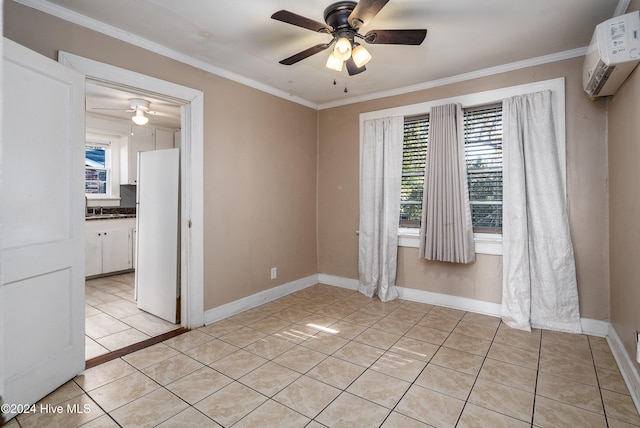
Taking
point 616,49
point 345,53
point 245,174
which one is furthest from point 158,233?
point 616,49

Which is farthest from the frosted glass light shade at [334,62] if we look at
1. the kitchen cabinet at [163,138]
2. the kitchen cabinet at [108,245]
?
the kitchen cabinet at [163,138]

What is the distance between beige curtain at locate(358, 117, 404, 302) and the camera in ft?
13.3

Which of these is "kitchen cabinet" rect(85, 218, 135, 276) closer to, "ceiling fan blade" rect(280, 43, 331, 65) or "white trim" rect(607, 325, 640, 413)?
"ceiling fan blade" rect(280, 43, 331, 65)

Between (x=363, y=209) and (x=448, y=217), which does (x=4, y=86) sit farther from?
(x=448, y=217)

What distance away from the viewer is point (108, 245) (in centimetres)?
513

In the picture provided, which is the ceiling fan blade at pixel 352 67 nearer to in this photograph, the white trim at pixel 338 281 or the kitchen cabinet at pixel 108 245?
the white trim at pixel 338 281

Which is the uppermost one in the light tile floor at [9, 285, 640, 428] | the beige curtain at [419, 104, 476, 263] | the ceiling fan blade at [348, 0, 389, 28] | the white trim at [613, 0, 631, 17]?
the white trim at [613, 0, 631, 17]

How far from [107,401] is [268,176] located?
2567 mm

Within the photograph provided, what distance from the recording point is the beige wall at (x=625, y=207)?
2.26 m

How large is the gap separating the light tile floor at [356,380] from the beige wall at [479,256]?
48 centimetres

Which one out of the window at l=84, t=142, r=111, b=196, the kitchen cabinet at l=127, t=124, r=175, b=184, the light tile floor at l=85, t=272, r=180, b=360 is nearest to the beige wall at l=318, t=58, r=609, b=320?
the light tile floor at l=85, t=272, r=180, b=360

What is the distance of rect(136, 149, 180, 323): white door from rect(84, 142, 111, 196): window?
252 cm

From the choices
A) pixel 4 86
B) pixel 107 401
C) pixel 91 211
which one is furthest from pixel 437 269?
pixel 91 211

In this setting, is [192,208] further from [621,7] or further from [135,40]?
[621,7]
